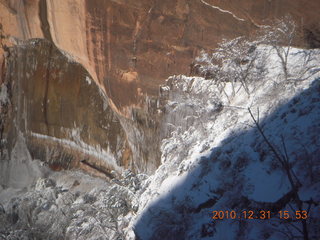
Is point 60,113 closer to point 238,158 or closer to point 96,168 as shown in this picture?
point 96,168

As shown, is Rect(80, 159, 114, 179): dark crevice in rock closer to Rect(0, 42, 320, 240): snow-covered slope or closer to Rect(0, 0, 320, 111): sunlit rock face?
Rect(0, 42, 320, 240): snow-covered slope

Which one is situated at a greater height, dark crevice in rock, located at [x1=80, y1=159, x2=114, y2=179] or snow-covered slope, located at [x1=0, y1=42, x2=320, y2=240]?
snow-covered slope, located at [x1=0, y1=42, x2=320, y2=240]

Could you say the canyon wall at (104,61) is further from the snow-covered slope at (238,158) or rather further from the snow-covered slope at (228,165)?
the snow-covered slope at (238,158)

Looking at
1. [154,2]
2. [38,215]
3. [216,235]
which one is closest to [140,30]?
[154,2]

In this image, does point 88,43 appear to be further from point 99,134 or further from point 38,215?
point 38,215

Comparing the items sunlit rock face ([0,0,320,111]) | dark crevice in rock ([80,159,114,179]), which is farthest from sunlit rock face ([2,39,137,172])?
sunlit rock face ([0,0,320,111])
